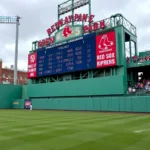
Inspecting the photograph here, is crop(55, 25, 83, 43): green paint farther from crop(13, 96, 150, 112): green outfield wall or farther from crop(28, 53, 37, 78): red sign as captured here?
crop(13, 96, 150, 112): green outfield wall

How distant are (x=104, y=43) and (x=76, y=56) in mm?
5677

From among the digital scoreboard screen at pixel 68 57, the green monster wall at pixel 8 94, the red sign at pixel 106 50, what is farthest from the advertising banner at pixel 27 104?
the red sign at pixel 106 50

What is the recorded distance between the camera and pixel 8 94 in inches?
1886

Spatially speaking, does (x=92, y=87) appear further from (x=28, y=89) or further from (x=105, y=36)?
(x=28, y=89)

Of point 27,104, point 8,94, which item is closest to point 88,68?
point 27,104

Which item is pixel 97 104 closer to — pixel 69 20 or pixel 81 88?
pixel 81 88

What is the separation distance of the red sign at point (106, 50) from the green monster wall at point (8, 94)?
24.8 meters

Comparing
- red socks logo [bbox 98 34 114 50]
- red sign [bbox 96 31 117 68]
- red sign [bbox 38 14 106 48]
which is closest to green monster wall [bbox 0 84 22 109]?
red sign [bbox 38 14 106 48]

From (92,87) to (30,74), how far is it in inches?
653

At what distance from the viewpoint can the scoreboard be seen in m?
32.1

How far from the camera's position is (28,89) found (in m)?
45.5

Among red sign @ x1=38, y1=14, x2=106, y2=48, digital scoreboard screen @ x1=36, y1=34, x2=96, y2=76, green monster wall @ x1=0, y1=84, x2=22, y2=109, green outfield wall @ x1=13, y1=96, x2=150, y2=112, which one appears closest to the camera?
green outfield wall @ x1=13, y1=96, x2=150, y2=112

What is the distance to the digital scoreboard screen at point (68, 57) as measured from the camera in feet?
112

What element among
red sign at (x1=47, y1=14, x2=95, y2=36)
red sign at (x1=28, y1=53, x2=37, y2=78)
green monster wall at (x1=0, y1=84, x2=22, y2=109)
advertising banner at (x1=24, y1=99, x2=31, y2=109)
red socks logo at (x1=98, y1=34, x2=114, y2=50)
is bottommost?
advertising banner at (x1=24, y1=99, x2=31, y2=109)
